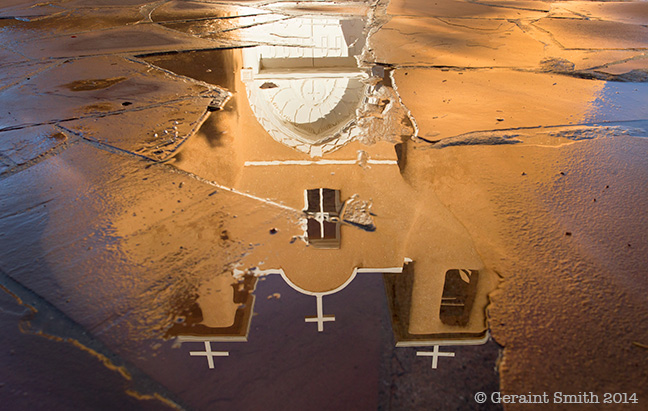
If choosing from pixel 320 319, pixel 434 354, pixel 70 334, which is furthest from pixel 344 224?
pixel 70 334

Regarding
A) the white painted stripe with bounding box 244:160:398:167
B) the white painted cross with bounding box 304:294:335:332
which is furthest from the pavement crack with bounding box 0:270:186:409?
the white painted stripe with bounding box 244:160:398:167

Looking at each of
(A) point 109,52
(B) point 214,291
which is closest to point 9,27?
(A) point 109,52

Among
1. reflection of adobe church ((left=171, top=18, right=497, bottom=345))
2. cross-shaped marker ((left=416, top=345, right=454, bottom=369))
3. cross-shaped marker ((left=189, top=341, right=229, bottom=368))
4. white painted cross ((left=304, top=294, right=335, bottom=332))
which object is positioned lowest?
cross-shaped marker ((left=416, top=345, right=454, bottom=369))

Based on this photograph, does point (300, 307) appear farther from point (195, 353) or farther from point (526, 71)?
point (526, 71)

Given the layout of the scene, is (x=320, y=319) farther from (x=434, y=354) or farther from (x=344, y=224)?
(x=344, y=224)

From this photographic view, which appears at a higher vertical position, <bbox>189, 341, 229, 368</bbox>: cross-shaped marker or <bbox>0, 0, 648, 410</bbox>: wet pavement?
<bbox>0, 0, 648, 410</bbox>: wet pavement

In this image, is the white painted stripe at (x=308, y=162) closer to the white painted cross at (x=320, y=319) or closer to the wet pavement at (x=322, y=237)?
the wet pavement at (x=322, y=237)

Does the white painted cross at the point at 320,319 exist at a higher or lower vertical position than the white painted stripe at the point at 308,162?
lower

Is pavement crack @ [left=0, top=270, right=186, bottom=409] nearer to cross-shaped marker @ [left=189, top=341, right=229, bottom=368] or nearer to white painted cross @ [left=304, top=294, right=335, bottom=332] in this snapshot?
cross-shaped marker @ [left=189, top=341, right=229, bottom=368]

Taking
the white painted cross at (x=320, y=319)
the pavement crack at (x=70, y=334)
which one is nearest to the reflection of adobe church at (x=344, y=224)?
the white painted cross at (x=320, y=319)
